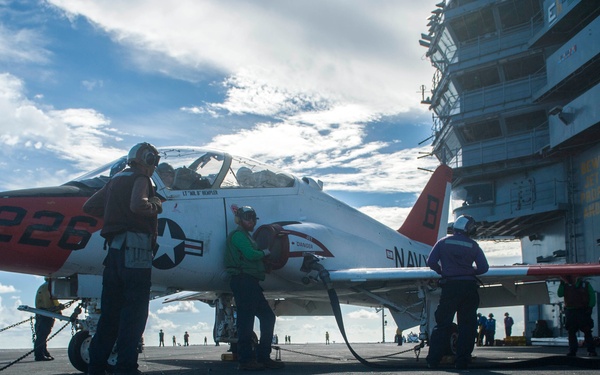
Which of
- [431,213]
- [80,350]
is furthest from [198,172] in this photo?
[431,213]

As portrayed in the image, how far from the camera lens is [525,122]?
1155 inches

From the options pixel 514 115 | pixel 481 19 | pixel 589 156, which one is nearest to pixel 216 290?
pixel 589 156

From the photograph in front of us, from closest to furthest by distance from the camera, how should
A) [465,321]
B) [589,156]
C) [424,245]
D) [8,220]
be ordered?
[8,220] < [465,321] < [424,245] < [589,156]

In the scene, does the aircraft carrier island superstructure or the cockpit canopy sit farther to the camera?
the aircraft carrier island superstructure

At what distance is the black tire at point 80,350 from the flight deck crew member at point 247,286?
1.97 metres

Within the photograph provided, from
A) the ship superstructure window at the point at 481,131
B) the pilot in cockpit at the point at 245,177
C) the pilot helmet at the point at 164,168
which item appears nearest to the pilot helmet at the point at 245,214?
the pilot helmet at the point at 164,168

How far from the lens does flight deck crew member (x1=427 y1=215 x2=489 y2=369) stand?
8461 millimetres

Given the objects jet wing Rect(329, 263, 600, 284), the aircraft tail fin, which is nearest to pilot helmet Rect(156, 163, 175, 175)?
jet wing Rect(329, 263, 600, 284)

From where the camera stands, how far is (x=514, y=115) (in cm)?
2919

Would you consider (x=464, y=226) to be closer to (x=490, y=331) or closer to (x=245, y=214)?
(x=245, y=214)

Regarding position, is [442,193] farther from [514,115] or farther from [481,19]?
[481,19]

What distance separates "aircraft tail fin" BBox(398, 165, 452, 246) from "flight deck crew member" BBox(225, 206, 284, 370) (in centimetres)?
918

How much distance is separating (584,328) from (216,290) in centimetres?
736

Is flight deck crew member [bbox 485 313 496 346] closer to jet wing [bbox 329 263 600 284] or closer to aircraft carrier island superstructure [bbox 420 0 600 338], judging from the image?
aircraft carrier island superstructure [bbox 420 0 600 338]
